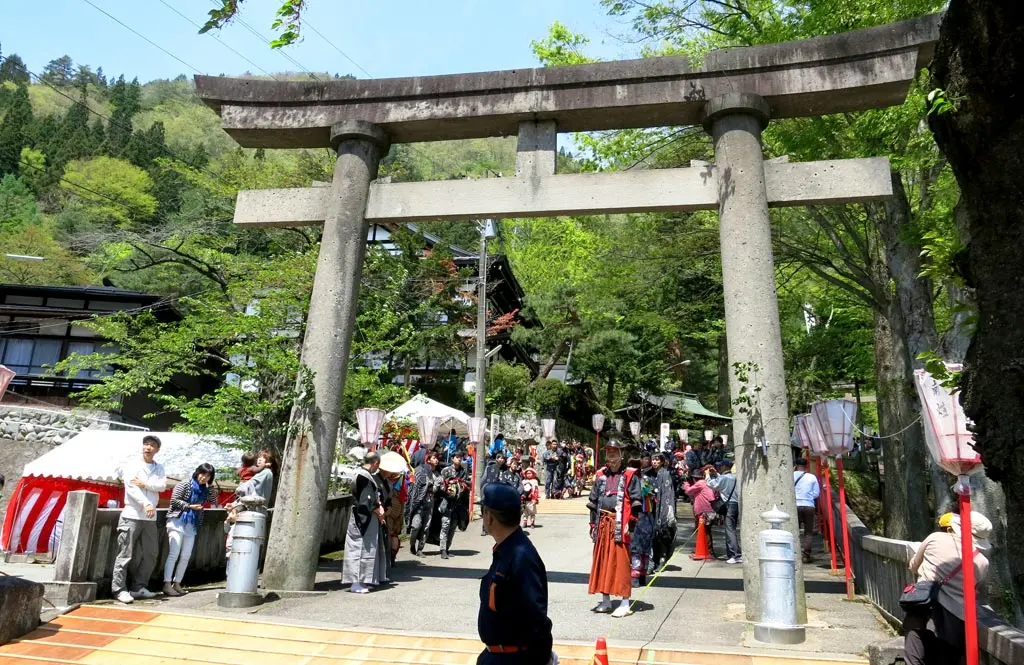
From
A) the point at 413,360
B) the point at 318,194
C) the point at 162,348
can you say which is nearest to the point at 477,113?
the point at 318,194

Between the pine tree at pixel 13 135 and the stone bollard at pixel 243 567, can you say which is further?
the pine tree at pixel 13 135

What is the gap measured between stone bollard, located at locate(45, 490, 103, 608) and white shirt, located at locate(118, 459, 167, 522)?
38 centimetres

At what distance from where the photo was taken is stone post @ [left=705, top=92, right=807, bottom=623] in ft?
24.8

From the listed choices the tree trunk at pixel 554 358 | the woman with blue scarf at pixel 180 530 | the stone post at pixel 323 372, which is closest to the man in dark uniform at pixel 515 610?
the stone post at pixel 323 372

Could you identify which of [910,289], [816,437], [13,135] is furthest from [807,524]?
[13,135]

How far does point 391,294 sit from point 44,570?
9883mm

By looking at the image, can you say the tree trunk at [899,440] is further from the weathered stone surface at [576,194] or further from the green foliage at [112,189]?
the green foliage at [112,189]

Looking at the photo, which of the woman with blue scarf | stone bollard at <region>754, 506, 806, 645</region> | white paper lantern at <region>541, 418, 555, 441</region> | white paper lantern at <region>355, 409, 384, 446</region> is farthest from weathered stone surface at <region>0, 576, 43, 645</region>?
white paper lantern at <region>541, 418, 555, 441</region>

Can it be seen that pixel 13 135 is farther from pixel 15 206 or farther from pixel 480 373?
pixel 480 373

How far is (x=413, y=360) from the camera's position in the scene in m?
27.5

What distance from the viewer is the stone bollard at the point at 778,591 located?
6457 millimetres

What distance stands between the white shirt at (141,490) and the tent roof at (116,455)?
3.78 metres

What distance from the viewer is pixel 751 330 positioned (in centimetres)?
795

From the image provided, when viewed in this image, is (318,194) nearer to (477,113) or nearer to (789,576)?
(477,113)
